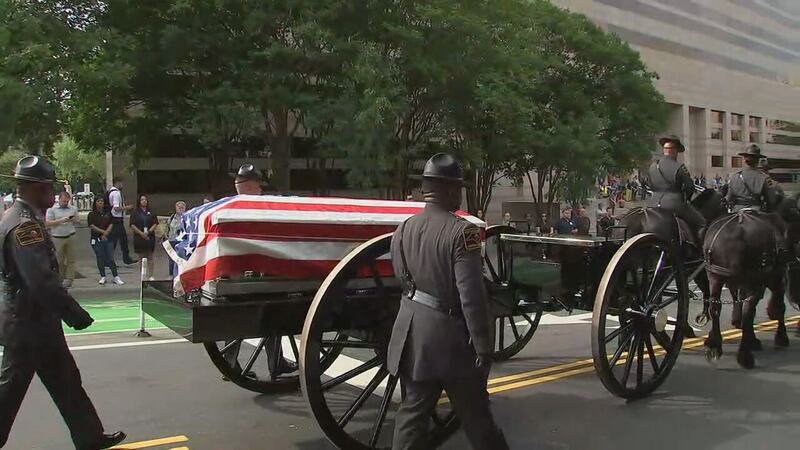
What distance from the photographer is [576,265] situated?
607cm

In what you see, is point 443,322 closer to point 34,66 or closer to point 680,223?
point 680,223

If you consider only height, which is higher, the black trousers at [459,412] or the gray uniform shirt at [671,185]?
the gray uniform shirt at [671,185]

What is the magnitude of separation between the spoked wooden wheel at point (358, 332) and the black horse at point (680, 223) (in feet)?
10.8

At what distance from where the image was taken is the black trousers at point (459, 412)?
143 inches

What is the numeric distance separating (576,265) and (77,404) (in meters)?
4.02

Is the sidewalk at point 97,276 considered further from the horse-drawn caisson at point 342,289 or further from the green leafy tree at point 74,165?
the green leafy tree at point 74,165

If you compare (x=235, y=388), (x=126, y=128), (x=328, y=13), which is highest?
(x=328, y=13)

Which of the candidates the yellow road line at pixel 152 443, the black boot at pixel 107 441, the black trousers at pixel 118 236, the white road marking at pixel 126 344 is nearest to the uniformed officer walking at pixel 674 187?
the yellow road line at pixel 152 443

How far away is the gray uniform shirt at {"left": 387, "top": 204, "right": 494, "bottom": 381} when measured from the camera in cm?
352

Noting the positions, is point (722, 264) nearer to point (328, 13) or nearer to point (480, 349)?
point (480, 349)

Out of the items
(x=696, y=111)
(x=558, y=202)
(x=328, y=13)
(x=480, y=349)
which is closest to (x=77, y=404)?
(x=480, y=349)

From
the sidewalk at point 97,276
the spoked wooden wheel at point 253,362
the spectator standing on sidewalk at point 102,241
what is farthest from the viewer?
the spectator standing on sidewalk at point 102,241

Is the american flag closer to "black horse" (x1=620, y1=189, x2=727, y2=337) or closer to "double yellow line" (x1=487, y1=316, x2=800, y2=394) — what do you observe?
"double yellow line" (x1=487, y1=316, x2=800, y2=394)

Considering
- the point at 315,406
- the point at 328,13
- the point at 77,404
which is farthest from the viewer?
the point at 328,13
